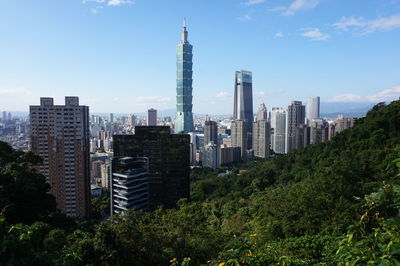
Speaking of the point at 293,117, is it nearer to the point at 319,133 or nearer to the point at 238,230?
the point at 319,133

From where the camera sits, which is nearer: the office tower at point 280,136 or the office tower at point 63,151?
the office tower at point 63,151

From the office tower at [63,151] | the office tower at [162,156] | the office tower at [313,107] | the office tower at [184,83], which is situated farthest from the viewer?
the office tower at [313,107]

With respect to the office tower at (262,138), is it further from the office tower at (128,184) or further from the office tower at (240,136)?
the office tower at (128,184)

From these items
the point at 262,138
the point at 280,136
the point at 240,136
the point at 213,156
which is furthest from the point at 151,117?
the point at 213,156

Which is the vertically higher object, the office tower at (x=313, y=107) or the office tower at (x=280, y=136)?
the office tower at (x=313, y=107)

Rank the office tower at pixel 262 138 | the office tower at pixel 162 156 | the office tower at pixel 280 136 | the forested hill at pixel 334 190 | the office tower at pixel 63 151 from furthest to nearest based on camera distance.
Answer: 1. the office tower at pixel 280 136
2. the office tower at pixel 262 138
3. the office tower at pixel 162 156
4. the office tower at pixel 63 151
5. the forested hill at pixel 334 190

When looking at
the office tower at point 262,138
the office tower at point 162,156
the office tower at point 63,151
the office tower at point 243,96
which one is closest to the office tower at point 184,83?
the office tower at point 262,138

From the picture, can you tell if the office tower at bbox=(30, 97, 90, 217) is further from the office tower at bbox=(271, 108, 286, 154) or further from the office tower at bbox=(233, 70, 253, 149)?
the office tower at bbox=(233, 70, 253, 149)
